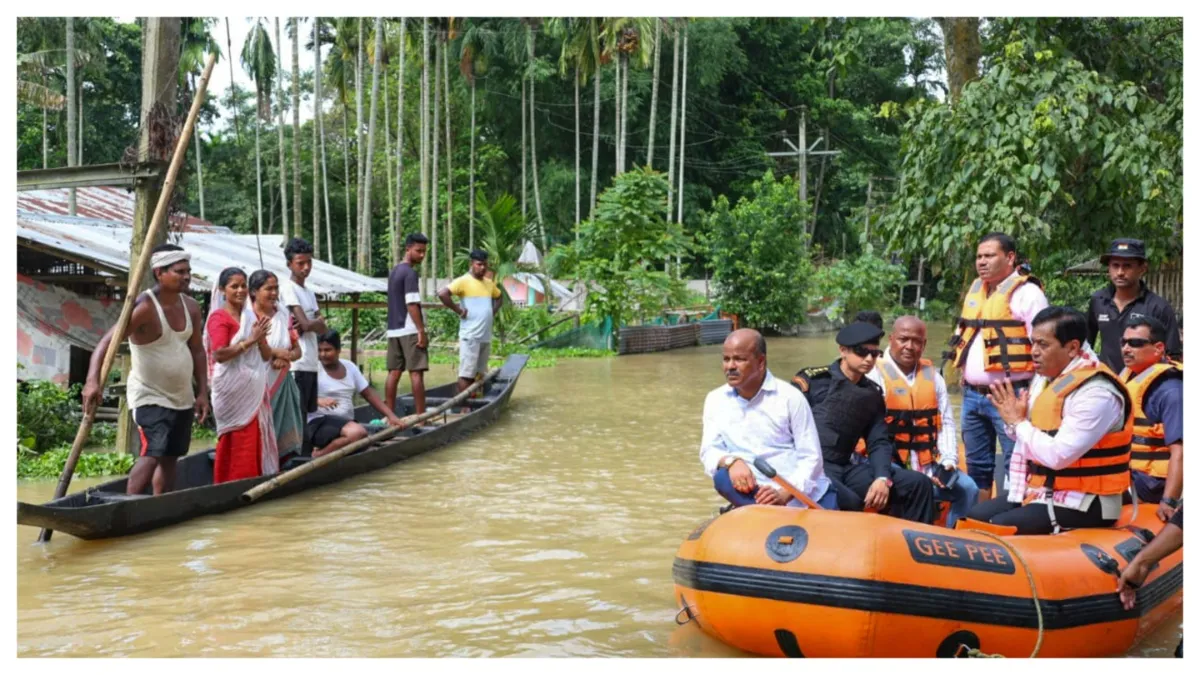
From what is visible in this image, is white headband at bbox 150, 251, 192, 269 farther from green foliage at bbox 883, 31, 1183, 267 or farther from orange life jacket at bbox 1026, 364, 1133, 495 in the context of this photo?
green foliage at bbox 883, 31, 1183, 267

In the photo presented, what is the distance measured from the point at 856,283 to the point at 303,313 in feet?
90.6

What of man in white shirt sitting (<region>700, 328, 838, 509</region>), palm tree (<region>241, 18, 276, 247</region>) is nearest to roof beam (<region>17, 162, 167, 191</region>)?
man in white shirt sitting (<region>700, 328, 838, 509</region>)

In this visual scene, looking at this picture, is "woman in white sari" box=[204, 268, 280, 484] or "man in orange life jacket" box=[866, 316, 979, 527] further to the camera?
"woman in white sari" box=[204, 268, 280, 484]

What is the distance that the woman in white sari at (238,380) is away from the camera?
23.4ft

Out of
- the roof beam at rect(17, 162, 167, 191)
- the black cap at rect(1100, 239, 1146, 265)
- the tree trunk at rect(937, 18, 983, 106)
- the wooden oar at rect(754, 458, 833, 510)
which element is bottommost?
the wooden oar at rect(754, 458, 833, 510)

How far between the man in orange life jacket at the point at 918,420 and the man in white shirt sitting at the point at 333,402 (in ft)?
14.5

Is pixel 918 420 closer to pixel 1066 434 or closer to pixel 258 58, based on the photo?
pixel 1066 434

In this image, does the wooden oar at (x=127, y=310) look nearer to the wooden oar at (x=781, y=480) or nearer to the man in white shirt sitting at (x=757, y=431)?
the man in white shirt sitting at (x=757, y=431)

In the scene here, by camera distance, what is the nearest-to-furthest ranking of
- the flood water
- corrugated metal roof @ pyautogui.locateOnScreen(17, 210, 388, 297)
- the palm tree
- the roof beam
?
the flood water < the roof beam < corrugated metal roof @ pyautogui.locateOnScreen(17, 210, 388, 297) < the palm tree

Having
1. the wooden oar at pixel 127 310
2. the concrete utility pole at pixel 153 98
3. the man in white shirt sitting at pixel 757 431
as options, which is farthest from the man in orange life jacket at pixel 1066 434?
the concrete utility pole at pixel 153 98

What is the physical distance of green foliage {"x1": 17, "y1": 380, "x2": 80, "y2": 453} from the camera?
9172 millimetres

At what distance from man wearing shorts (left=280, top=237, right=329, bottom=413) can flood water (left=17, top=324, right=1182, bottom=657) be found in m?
0.85

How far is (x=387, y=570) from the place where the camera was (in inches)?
245

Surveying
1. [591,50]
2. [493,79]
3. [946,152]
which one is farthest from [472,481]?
[493,79]
